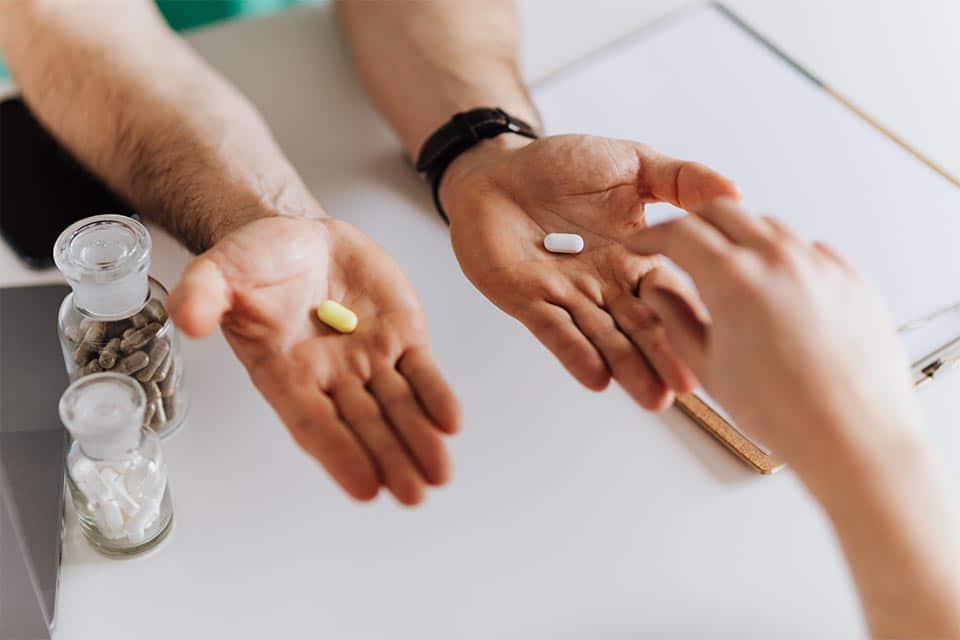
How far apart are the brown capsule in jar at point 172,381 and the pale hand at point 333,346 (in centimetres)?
10

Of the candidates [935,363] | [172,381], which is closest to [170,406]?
[172,381]

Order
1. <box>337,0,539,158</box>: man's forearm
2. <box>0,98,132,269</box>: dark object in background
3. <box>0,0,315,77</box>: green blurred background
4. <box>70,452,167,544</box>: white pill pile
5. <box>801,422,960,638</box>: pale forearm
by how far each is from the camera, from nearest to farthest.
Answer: <box>801,422,960,638</box>: pale forearm
<box>70,452,167,544</box>: white pill pile
<box>0,98,132,269</box>: dark object in background
<box>337,0,539,158</box>: man's forearm
<box>0,0,315,77</box>: green blurred background

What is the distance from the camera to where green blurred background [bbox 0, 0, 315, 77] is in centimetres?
144

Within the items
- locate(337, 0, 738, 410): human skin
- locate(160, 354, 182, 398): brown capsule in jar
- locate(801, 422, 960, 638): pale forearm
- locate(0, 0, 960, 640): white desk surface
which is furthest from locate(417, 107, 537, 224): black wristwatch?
locate(801, 422, 960, 638): pale forearm

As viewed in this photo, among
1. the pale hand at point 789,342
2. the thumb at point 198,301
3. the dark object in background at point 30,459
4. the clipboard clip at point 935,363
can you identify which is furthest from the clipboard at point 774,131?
the dark object in background at point 30,459

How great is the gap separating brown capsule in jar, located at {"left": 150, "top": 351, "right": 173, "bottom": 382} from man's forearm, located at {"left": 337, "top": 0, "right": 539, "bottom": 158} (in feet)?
1.39

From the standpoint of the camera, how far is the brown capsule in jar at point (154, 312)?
87 cm

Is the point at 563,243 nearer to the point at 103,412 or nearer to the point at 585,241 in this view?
the point at 585,241

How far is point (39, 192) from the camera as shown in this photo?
1094mm

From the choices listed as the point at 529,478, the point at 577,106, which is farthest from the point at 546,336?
the point at 577,106

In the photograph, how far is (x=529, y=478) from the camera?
92 centimetres

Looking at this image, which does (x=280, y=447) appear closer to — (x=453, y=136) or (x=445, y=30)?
(x=453, y=136)

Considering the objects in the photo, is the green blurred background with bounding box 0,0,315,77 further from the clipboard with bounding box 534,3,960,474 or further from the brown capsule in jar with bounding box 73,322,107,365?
the brown capsule in jar with bounding box 73,322,107,365

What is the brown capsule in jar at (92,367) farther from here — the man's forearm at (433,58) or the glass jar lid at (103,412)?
the man's forearm at (433,58)
